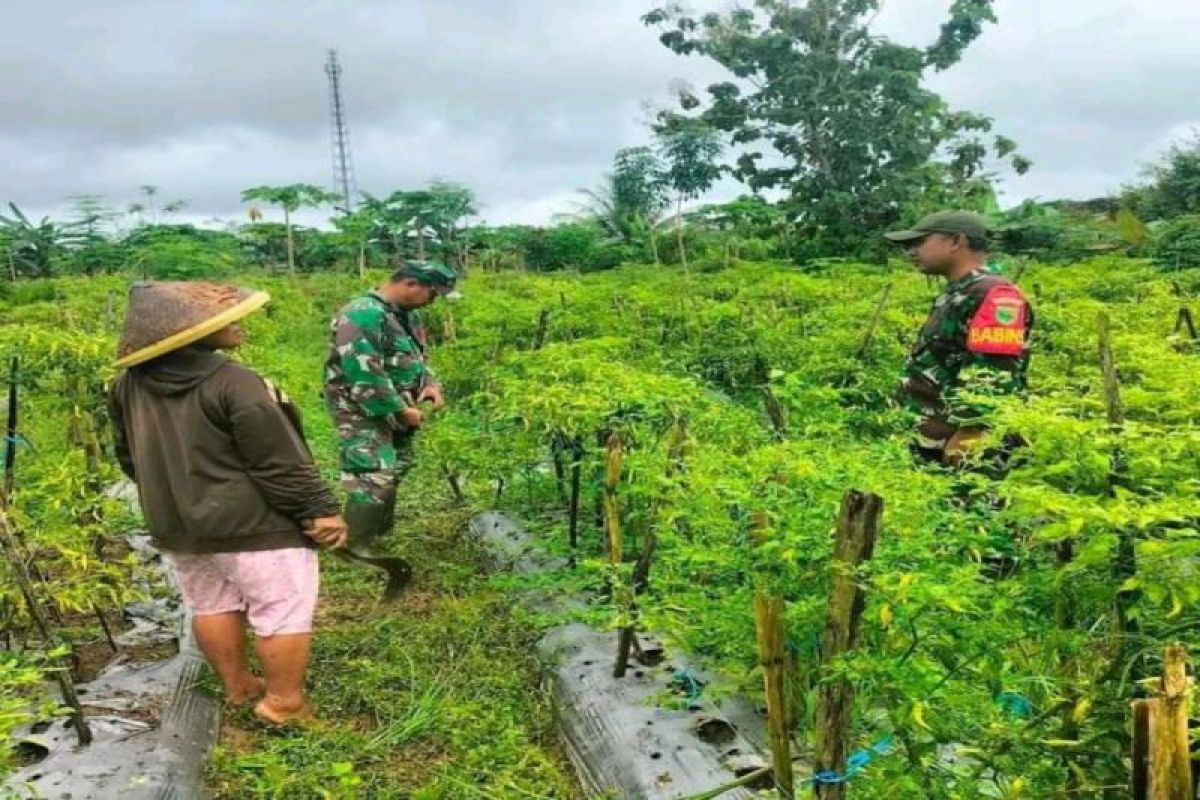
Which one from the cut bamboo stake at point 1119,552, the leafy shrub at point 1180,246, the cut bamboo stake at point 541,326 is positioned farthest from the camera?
the leafy shrub at point 1180,246

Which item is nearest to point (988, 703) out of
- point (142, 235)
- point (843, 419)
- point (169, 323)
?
point (843, 419)

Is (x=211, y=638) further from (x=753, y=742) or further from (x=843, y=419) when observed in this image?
(x=843, y=419)

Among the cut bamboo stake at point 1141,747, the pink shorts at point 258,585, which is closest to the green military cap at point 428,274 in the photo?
the pink shorts at point 258,585

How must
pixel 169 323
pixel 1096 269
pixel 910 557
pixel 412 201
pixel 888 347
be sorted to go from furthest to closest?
pixel 412 201 → pixel 1096 269 → pixel 888 347 → pixel 169 323 → pixel 910 557

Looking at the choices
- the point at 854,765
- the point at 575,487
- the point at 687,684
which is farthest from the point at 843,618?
the point at 575,487

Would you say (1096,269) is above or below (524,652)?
above

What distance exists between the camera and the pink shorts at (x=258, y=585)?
325 centimetres

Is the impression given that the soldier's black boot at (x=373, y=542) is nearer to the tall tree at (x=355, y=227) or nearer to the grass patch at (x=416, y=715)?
the grass patch at (x=416, y=715)

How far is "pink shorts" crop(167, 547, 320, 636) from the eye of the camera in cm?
325

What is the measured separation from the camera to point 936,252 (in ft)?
12.8

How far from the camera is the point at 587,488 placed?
5188 mm

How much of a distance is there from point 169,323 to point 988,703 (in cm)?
245

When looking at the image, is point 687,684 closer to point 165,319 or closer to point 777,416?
point 777,416

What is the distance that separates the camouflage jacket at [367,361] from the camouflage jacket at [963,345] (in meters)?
2.20
